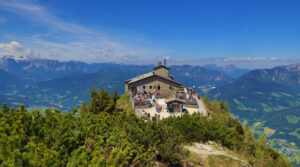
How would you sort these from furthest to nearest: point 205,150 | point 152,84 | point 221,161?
point 152,84 < point 205,150 < point 221,161

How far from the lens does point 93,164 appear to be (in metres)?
4.90

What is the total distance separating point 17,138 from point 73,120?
2563mm

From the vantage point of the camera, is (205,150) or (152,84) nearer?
(205,150)

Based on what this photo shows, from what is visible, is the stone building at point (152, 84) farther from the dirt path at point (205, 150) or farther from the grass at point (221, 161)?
the grass at point (221, 161)

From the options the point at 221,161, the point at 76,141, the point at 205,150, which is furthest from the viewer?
the point at 205,150

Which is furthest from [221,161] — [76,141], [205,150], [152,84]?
[152,84]

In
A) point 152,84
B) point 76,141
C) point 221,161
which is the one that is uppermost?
point 76,141

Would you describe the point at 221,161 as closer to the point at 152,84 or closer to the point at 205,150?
the point at 205,150

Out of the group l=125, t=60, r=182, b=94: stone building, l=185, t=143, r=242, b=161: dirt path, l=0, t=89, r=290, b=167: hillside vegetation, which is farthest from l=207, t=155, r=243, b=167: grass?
l=125, t=60, r=182, b=94: stone building

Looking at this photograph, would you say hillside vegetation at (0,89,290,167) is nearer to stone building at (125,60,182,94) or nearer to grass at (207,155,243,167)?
grass at (207,155,243,167)

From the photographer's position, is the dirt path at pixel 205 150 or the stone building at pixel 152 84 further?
the stone building at pixel 152 84

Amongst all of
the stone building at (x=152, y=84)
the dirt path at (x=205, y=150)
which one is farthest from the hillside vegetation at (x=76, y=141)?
the stone building at (x=152, y=84)

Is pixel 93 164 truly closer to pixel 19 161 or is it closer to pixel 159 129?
pixel 19 161

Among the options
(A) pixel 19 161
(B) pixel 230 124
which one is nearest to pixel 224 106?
(B) pixel 230 124
